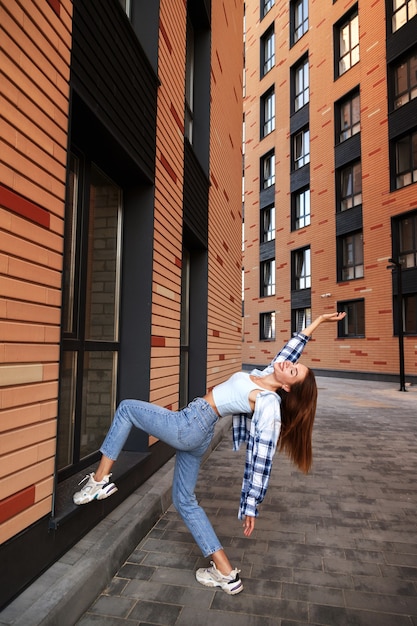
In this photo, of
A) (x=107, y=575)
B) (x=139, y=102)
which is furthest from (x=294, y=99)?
(x=107, y=575)

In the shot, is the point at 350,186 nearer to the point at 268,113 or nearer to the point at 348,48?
the point at 348,48

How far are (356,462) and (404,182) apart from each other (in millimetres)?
14162

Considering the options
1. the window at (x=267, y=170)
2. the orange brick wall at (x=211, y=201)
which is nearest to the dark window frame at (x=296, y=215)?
the window at (x=267, y=170)

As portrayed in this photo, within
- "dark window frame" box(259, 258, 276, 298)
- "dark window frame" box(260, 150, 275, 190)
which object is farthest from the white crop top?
"dark window frame" box(260, 150, 275, 190)

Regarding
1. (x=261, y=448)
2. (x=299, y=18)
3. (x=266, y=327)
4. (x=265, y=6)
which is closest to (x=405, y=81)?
(x=299, y=18)

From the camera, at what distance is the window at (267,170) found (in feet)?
82.3

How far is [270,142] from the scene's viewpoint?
25062 mm

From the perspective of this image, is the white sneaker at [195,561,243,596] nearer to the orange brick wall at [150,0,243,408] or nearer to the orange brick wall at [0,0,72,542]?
the orange brick wall at [0,0,72,542]

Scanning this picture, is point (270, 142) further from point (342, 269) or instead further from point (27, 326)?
point (27, 326)

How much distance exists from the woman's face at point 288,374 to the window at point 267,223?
22.9 m

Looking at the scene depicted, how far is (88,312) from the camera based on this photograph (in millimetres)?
3539

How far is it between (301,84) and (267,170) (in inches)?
195

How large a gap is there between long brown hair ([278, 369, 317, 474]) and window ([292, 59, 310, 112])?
23050 millimetres

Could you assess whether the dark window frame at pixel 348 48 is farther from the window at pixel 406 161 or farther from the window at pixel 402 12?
the window at pixel 406 161
